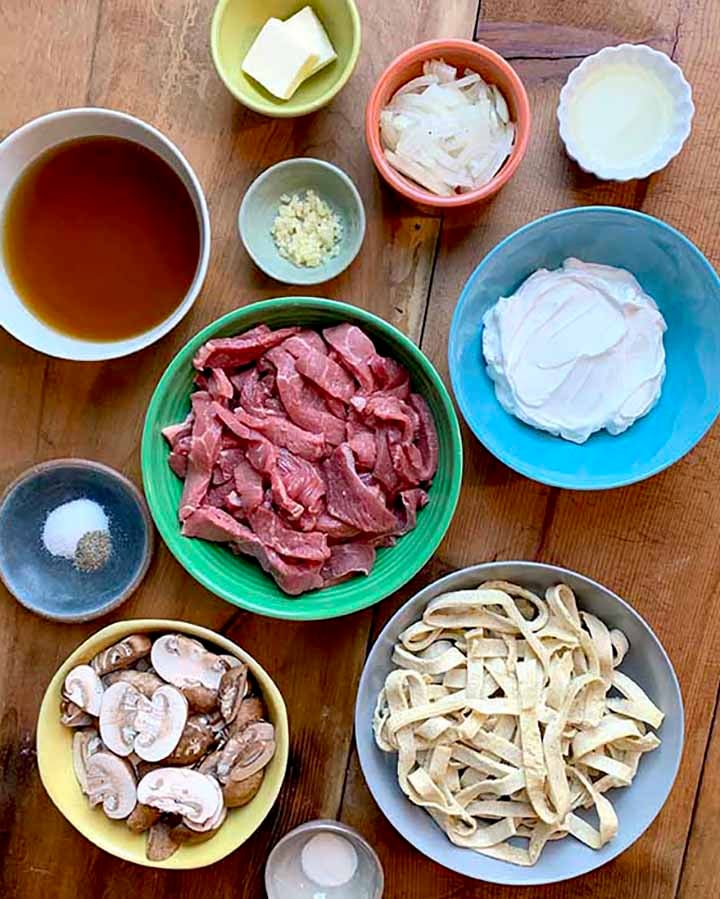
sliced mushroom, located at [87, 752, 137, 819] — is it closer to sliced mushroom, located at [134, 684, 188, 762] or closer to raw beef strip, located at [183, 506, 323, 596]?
sliced mushroom, located at [134, 684, 188, 762]

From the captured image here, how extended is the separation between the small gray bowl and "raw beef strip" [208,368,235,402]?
0.78 feet

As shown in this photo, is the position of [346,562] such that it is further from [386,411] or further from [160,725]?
[160,725]

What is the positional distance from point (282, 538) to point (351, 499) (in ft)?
0.43

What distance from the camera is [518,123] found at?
1.75m

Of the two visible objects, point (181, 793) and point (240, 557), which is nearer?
point (181, 793)

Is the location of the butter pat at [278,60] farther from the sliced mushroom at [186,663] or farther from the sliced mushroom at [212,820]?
the sliced mushroom at [212,820]

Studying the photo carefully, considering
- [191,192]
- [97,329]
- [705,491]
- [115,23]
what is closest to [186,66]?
[115,23]

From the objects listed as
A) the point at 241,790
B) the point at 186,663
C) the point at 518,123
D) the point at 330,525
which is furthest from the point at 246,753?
the point at 518,123

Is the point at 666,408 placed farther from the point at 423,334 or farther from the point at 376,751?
the point at 376,751

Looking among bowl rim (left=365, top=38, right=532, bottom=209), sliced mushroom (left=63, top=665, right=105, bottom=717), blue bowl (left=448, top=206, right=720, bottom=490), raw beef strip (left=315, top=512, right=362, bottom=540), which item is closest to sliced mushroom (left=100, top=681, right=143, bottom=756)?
sliced mushroom (left=63, top=665, right=105, bottom=717)

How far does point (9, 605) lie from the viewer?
1.86 m

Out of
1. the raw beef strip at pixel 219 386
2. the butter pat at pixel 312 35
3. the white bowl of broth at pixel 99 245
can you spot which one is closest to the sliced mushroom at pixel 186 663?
the raw beef strip at pixel 219 386

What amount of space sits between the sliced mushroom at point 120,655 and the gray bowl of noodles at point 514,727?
37cm

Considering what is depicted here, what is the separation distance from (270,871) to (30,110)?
4.53 ft
